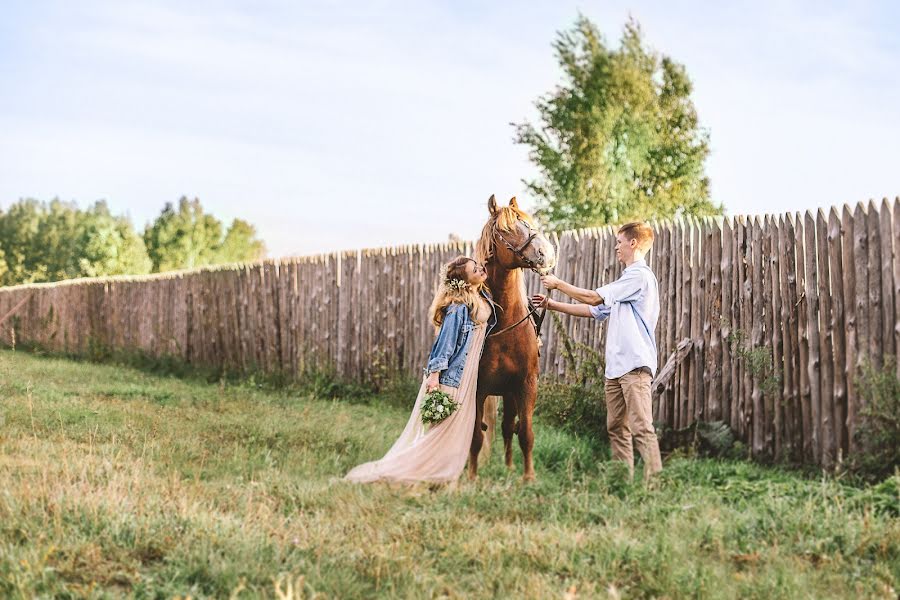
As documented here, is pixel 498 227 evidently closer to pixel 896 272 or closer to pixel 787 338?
pixel 787 338

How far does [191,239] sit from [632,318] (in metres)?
42.1

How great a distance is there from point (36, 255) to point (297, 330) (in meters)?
42.8

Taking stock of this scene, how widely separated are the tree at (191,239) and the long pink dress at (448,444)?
39.7 meters

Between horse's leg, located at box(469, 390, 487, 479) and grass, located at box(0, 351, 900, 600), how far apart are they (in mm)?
167

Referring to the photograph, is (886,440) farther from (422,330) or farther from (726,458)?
(422,330)

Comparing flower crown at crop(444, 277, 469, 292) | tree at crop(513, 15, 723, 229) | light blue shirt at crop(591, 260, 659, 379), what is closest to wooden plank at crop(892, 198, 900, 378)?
light blue shirt at crop(591, 260, 659, 379)

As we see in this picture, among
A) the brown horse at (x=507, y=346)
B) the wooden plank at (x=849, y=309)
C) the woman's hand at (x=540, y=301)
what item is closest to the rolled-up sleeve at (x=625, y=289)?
the woman's hand at (x=540, y=301)

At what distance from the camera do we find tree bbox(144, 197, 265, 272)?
43.5 meters

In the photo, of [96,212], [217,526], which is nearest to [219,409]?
[217,526]

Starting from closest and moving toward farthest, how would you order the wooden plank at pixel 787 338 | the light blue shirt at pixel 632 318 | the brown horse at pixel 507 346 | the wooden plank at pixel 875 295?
the brown horse at pixel 507 346, the light blue shirt at pixel 632 318, the wooden plank at pixel 875 295, the wooden plank at pixel 787 338

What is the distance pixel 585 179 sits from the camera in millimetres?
25750

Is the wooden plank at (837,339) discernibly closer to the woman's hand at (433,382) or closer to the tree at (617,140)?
the woman's hand at (433,382)

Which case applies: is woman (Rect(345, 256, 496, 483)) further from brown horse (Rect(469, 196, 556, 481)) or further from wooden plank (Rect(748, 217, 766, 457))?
wooden plank (Rect(748, 217, 766, 457))

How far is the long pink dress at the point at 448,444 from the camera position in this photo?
5637 millimetres
